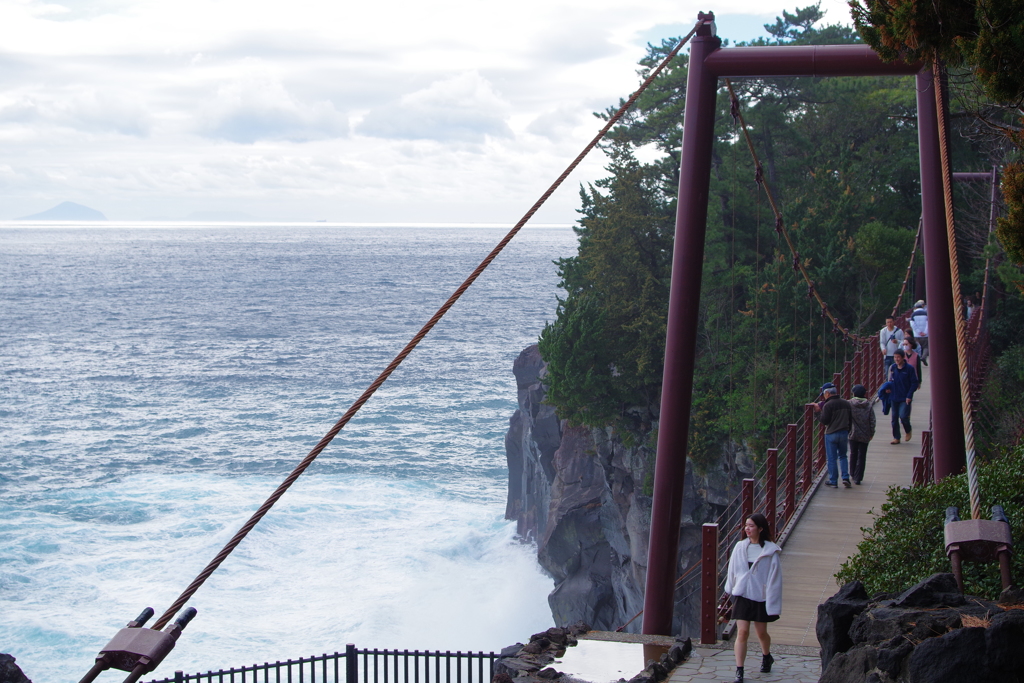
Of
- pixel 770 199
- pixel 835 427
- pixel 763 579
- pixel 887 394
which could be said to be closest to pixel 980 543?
pixel 763 579

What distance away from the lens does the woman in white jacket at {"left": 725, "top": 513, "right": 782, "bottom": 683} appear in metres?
5.84

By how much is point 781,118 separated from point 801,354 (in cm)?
935

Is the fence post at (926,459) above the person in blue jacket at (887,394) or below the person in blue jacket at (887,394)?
below

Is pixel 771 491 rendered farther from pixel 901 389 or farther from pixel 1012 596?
pixel 901 389

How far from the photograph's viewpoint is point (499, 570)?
1639 inches

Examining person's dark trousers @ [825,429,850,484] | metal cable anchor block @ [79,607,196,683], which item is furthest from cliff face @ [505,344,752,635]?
metal cable anchor block @ [79,607,196,683]

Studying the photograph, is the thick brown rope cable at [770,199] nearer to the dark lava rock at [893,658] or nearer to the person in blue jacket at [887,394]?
the person in blue jacket at [887,394]

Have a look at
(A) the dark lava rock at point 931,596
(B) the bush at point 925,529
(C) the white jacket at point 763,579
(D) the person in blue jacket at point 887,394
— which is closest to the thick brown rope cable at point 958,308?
(B) the bush at point 925,529

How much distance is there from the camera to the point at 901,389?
41.5 ft

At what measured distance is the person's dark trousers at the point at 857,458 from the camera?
11.2 meters

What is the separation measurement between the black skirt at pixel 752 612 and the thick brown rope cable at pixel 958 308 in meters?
1.36

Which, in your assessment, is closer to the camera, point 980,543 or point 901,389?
point 980,543

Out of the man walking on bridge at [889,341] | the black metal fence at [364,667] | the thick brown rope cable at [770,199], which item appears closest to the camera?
the thick brown rope cable at [770,199]

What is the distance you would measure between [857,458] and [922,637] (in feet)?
23.5
